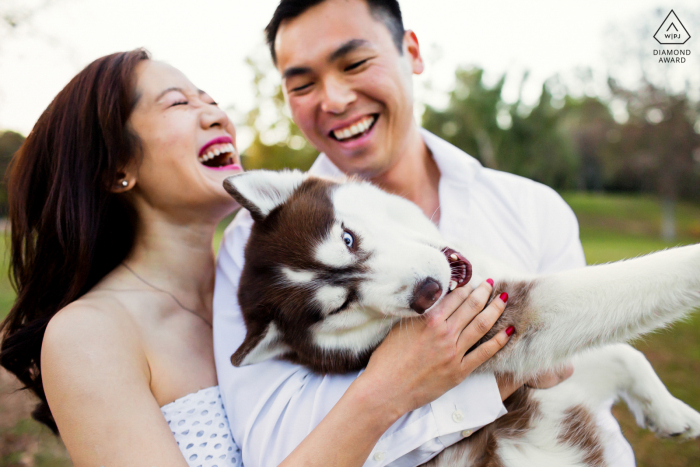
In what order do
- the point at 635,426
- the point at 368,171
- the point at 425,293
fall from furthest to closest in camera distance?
the point at 635,426 → the point at 368,171 → the point at 425,293

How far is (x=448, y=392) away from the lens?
7.04 ft

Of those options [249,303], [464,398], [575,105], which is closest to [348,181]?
[249,303]

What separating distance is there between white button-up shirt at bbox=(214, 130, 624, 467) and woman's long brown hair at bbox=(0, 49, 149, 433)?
84 centimetres

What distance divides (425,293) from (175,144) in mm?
1876

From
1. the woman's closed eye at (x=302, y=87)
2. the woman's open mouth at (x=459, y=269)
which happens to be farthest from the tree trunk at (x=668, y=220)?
the woman's open mouth at (x=459, y=269)

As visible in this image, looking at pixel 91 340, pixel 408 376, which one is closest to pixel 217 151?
pixel 91 340

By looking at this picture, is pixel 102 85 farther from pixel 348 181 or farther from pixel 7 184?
pixel 348 181

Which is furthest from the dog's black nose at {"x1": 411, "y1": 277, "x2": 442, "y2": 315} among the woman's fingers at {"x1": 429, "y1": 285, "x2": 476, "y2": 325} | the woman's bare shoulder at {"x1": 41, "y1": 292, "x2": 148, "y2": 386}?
the woman's bare shoulder at {"x1": 41, "y1": 292, "x2": 148, "y2": 386}

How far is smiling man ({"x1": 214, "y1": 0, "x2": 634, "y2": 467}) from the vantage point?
2.35 metres

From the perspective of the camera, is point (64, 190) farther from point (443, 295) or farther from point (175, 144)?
point (443, 295)

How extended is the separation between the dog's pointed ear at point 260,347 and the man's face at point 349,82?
1.54 m

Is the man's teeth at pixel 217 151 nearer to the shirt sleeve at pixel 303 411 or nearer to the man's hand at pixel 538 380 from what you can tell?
the shirt sleeve at pixel 303 411

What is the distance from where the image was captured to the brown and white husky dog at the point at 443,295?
1860mm

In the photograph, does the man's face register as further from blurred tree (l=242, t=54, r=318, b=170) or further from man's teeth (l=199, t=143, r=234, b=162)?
blurred tree (l=242, t=54, r=318, b=170)
